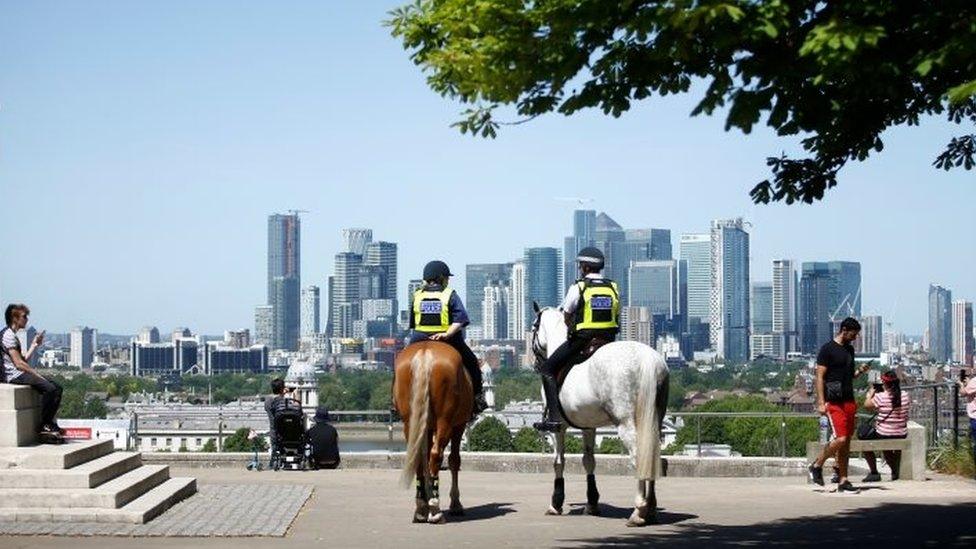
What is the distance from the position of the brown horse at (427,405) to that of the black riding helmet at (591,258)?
161cm

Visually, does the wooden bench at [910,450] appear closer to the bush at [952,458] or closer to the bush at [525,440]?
the bush at [952,458]

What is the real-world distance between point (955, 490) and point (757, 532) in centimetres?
561

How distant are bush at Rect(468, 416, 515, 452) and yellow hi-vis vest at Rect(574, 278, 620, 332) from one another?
41.1 meters

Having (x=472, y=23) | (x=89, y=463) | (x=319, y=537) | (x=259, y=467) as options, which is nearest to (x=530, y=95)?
(x=472, y=23)

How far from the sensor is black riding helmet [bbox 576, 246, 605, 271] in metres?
17.9

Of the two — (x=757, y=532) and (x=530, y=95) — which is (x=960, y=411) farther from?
(x=530, y=95)

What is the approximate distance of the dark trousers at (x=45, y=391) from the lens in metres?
19.5

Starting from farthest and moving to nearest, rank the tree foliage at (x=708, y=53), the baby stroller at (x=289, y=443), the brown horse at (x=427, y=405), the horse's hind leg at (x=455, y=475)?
the baby stroller at (x=289, y=443), the horse's hind leg at (x=455, y=475), the brown horse at (x=427, y=405), the tree foliage at (x=708, y=53)

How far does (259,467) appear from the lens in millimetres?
27859

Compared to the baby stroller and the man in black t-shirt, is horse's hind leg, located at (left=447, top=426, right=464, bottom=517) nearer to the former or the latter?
the man in black t-shirt

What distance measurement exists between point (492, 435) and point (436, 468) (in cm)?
5467

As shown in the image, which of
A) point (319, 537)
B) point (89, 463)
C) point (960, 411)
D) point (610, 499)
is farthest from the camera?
point (960, 411)

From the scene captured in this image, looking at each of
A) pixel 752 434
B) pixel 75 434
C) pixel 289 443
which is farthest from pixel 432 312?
pixel 752 434

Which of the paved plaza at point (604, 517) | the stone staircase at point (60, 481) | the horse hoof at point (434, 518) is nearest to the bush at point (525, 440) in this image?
the paved plaza at point (604, 517)
